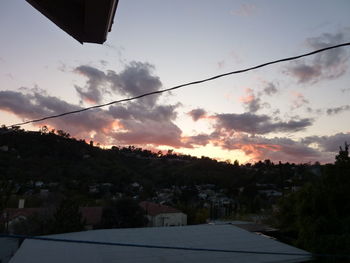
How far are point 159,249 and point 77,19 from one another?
393 inches

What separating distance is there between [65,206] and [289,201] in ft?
48.3

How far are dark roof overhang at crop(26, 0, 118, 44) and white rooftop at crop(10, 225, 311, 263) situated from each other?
8573 mm

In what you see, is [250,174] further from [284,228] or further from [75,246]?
[75,246]

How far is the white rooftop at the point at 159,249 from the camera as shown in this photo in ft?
31.9

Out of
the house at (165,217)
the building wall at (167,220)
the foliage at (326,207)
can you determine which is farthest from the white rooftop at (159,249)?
the building wall at (167,220)

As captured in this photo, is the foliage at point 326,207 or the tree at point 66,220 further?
the tree at point 66,220

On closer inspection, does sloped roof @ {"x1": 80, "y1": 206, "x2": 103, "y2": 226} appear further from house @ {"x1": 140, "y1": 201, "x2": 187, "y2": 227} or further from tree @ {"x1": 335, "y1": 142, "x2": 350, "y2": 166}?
tree @ {"x1": 335, "y1": 142, "x2": 350, "y2": 166}

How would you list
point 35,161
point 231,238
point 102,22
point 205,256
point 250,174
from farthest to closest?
point 250,174, point 35,161, point 231,238, point 205,256, point 102,22

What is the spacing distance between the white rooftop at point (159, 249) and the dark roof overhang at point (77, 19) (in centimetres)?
857

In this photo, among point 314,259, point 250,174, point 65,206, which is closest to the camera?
point 314,259

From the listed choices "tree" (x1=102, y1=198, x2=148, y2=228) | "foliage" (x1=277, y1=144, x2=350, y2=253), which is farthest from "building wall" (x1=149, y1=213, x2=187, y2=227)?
"foliage" (x1=277, y1=144, x2=350, y2=253)

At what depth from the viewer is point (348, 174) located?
13.9 meters

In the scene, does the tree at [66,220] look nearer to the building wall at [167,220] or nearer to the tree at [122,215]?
the tree at [122,215]

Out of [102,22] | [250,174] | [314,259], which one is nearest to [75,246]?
[314,259]
